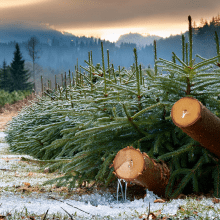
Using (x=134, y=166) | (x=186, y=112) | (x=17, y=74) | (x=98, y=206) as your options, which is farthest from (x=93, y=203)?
(x=17, y=74)

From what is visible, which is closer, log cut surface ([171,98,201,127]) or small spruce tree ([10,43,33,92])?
log cut surface ([171,98,201,127])

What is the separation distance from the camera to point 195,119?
74.3 inches

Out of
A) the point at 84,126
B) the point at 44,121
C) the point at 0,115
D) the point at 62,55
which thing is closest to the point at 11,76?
the point at 0,115

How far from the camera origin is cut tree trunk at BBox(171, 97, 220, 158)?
1.90 m

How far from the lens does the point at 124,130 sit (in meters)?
2.90

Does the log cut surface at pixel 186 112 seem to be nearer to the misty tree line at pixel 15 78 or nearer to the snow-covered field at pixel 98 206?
the snow-covered field at pixel 98 206

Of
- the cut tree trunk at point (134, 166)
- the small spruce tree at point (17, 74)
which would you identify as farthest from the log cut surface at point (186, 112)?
the small spruce tree at point (17, 74)

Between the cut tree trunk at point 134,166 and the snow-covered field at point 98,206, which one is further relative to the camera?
the cut tree trunk at point 134,166

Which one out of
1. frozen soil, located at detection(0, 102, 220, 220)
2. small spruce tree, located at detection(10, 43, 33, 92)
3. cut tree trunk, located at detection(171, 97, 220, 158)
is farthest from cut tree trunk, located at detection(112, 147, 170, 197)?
small spruce tree, located at detection(10, 43, 33, 92)

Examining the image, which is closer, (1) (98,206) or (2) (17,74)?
(1) (98,206)

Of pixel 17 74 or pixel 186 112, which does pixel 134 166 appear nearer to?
pixel 186 112

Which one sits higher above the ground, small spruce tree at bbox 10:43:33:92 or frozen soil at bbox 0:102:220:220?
small spruce tree at bbox 10:43:33:92

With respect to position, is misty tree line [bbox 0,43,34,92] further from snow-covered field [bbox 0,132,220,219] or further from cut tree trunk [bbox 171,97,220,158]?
cut tree trunk [bbox 171,97,220,158]

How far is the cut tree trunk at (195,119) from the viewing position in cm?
190
